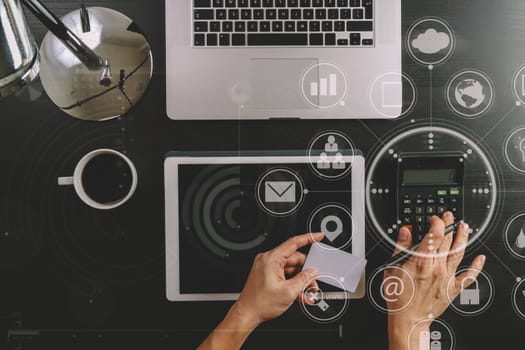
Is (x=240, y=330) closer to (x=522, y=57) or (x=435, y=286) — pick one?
(x=435, y=286)

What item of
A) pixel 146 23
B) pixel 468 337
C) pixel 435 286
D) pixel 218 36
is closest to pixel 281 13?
pixel 218 36

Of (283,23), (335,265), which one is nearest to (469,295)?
(335,265)

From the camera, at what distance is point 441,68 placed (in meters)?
0.72

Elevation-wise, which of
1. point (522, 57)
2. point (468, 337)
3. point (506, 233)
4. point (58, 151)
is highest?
point (522, 57)

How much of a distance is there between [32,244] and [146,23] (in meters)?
0.43

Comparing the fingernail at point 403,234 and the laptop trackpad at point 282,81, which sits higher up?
the laptop trackpad at point 282,81
